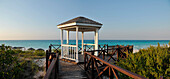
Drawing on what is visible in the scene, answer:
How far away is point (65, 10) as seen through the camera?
9117 millimetres

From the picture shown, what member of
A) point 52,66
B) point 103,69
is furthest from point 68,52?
point 52,66

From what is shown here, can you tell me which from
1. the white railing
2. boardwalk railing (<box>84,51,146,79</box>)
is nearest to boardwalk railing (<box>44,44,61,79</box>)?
boardwalk railing (<box>84,51,146,79</box>)

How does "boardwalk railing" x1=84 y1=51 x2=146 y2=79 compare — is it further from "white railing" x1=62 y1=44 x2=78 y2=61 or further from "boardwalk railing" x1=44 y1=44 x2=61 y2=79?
"white railing" x1=62 y1=44 x2=78 y2=61

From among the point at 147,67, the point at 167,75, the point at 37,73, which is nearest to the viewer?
the point at 167,75

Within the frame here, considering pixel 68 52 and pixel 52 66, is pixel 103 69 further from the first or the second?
pixel 68 52

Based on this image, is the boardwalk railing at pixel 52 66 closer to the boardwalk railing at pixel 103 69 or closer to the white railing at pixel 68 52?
the boardwalk railing at pixel 103 69

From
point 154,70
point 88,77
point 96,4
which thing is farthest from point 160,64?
point 96,4

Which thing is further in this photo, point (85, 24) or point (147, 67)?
point (85, 24)

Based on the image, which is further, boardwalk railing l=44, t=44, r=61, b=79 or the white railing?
the white railing

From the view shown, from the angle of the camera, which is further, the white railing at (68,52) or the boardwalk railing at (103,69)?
the white railing at (68,52)

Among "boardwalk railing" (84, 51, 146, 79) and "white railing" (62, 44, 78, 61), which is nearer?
"boardwalk railing" (84, 51, 146, 79)

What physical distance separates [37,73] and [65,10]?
6.65 meters

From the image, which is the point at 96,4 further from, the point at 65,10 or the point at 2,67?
the point at 2,67

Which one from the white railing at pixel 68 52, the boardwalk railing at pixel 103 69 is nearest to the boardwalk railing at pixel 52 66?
the boardwalk railing at pixel 103 69
